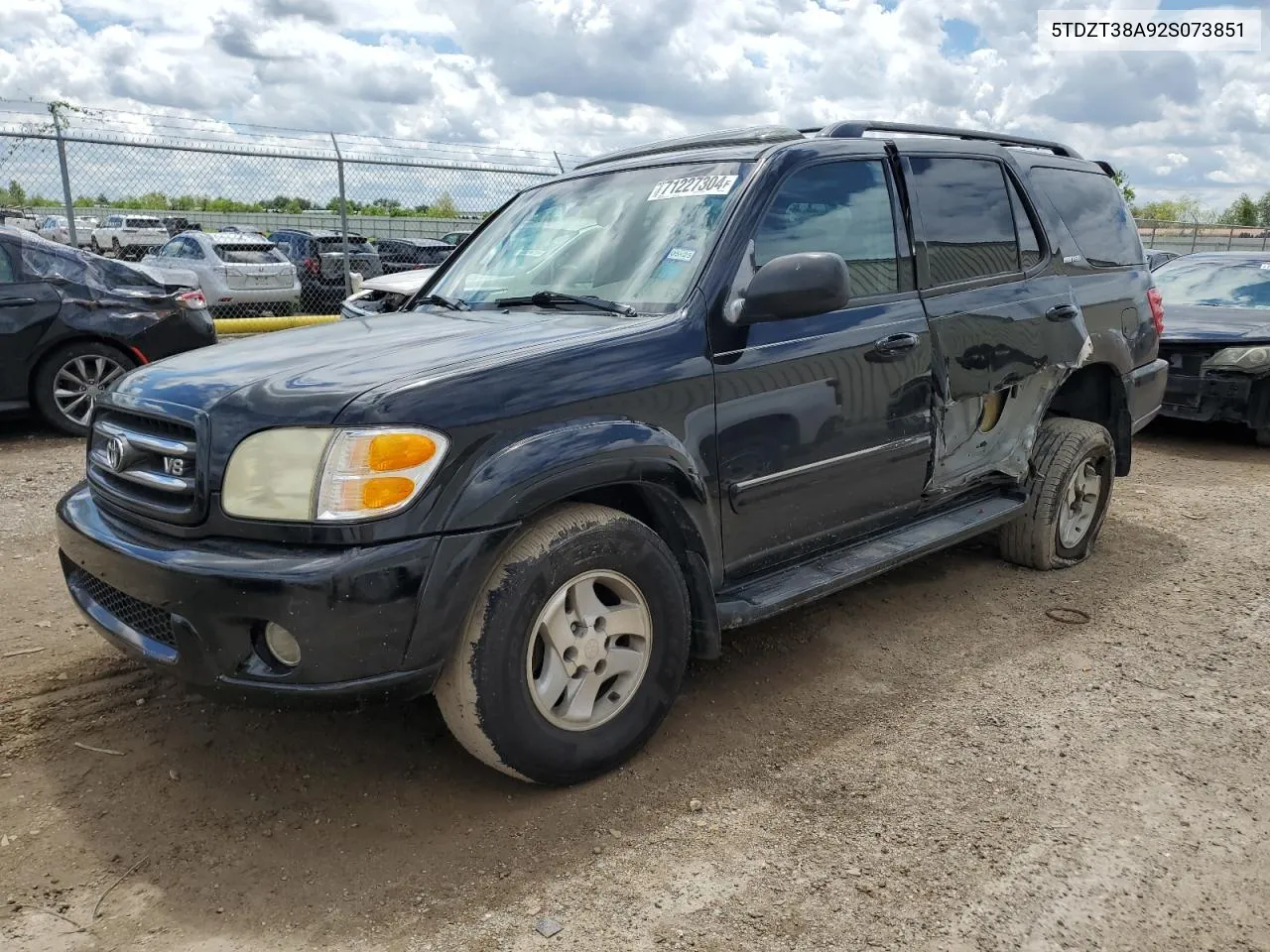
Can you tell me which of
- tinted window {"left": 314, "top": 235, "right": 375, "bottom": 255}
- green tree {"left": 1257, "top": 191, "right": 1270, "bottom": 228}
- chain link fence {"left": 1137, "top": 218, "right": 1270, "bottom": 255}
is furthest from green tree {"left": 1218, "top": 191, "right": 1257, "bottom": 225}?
tinted window {"left": 314, "top": 235, "right": 375, "bottom": 255}

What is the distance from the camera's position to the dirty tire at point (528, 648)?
2703mm

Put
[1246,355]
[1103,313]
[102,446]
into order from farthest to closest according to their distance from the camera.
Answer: [1246,355] < [1103,313] < [102,446]

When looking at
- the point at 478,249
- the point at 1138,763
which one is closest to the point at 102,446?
the point at 478,249

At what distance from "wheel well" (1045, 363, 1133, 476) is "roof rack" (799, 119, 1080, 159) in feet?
3.70

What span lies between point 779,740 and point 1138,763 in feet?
3.65

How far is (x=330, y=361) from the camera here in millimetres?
2996

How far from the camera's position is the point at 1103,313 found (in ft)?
16.0

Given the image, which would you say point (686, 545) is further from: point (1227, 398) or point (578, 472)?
point (1227, 398)

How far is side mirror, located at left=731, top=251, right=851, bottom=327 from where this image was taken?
3176 mm

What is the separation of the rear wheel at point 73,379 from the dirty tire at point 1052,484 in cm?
624

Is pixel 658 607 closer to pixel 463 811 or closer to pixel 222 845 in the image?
pixel 463 811

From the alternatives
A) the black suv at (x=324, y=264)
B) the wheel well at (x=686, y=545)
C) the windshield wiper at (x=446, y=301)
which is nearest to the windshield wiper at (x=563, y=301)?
the windshield wiper at (x=446, y=301)

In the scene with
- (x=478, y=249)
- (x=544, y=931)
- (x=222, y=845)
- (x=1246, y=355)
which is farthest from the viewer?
(x=1246, y=355)

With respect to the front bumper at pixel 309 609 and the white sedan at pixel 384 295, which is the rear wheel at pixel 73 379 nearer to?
the white sedan at pixel 384 295
